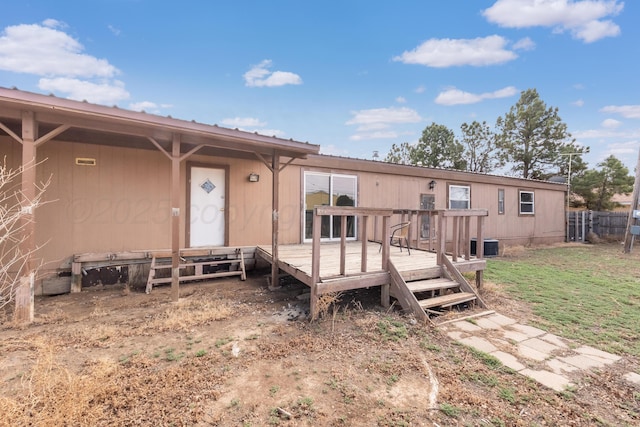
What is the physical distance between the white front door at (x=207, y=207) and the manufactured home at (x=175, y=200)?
0.02 metres

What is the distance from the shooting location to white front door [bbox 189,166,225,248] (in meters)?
5.78

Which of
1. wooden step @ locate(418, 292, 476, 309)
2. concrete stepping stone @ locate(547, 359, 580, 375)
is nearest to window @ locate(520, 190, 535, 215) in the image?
wooden step @ locate(418, 292, 476, 309)

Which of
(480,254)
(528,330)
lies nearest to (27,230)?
(528,330)

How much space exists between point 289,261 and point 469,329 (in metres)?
2.63

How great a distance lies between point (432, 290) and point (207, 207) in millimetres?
4318

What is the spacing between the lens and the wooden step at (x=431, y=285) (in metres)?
3.90

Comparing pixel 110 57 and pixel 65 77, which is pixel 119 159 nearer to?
pixel 110 57

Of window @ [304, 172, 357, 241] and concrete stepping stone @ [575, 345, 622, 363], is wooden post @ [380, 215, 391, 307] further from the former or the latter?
window @ [304, 172, 357, 241]

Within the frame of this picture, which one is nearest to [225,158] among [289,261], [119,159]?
[119,159]

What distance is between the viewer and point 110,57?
10.5 m

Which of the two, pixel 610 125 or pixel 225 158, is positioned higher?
pixel 610 125

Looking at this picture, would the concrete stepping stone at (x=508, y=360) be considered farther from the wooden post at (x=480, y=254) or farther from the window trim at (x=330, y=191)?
the window trim at (x=330, y=191)

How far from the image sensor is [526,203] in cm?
1092

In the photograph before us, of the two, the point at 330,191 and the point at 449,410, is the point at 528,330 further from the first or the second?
the point at 330,191
